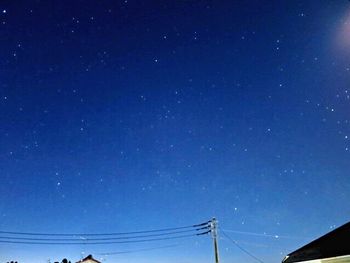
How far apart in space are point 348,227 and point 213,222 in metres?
25.0

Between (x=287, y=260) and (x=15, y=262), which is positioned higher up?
(x=15, y=262)

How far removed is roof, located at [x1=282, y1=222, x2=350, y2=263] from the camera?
968 centimetres

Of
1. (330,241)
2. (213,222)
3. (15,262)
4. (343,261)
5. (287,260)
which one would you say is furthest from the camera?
(15,262)

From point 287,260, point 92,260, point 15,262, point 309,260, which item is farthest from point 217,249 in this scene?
point 15,262

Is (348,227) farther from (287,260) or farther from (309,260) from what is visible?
(287,260)

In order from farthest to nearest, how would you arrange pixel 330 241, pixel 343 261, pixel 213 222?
pixel 213 222, pixel 330 241, pixel 343 261

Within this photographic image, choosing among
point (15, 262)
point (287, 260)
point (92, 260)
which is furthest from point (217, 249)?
point (15, 262)

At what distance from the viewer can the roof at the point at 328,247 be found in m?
9.68

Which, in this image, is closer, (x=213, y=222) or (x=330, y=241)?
(x=330, y=241)

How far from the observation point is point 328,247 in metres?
10.5

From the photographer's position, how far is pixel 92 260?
178ft

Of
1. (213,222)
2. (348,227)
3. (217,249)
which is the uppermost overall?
(213,222)

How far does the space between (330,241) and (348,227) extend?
0.73 m

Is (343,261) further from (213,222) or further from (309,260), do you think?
(213,222)
